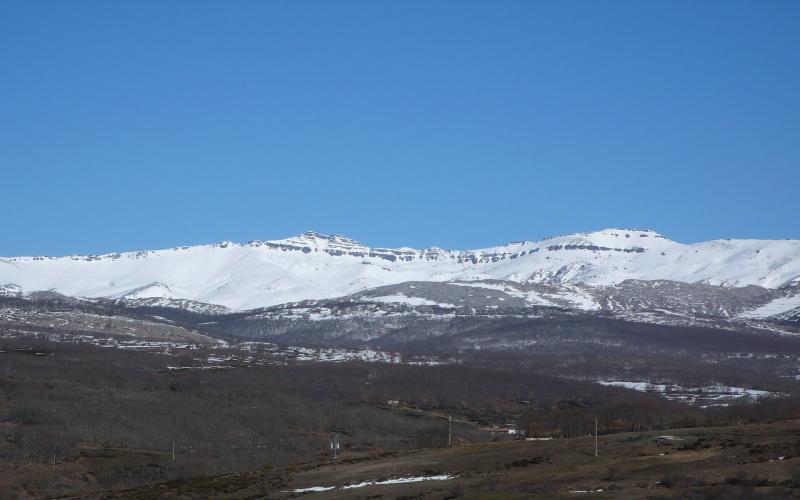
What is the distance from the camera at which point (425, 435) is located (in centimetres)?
18162

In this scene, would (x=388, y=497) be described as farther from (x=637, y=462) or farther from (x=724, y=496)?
(x=724, y=496)

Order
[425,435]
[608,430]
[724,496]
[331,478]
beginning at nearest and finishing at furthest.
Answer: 1. [724,496]
2. [331,478]
3. [608,430]
4. [425,435]

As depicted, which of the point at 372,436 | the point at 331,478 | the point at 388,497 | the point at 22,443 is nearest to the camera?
the point at 388,497

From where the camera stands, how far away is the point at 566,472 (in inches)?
3654

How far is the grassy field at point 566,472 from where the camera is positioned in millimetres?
76688

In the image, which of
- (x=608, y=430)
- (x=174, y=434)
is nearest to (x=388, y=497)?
(x=608, y=430)

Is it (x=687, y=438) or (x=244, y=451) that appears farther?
(x=244, y=451)

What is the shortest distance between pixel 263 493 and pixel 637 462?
31.6 metres

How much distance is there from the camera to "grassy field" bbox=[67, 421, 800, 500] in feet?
252

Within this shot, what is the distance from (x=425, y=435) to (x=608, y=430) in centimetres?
4007

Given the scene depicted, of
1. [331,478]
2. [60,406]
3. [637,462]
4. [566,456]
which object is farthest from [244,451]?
[637,462]

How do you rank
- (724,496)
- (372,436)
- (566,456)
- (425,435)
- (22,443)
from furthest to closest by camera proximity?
(372,436) < (425,435) < (22,443) < (566,456) < (724,496)

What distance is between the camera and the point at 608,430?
148250 mm

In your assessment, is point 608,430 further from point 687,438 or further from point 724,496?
point 724,496
